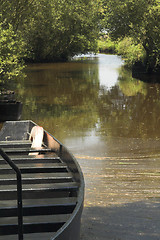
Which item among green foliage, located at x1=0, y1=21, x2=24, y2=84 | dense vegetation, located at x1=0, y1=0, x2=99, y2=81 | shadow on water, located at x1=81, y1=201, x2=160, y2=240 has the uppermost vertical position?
dense vegetation, located at x1=0, y1=0, x2=99, y2=81

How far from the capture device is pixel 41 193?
596cm

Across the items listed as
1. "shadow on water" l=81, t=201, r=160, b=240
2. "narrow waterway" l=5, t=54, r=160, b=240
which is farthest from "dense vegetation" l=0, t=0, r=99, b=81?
"shadow on water" l=81, t=201, r=160, b=240

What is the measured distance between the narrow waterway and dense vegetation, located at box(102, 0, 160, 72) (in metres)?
5.10

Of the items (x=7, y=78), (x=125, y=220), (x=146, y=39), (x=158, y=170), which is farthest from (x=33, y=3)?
(x=125, y=220)

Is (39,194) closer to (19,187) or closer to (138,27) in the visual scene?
(19,187)

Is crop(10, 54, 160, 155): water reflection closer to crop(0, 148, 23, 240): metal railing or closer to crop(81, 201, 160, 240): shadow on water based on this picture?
crop(81, 201, 160, 240): shadow on water

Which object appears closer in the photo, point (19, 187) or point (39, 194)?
point (19, 187)

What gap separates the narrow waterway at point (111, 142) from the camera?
703cm

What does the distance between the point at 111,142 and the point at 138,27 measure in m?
20.3

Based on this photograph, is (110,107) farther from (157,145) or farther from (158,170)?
(158,170)

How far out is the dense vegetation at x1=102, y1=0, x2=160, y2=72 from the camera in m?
30.3

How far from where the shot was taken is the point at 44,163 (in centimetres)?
730

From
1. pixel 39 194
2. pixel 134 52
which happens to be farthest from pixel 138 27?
pixel 39 194

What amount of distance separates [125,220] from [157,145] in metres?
5.38
